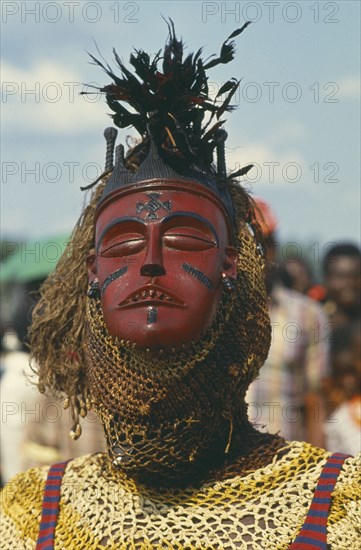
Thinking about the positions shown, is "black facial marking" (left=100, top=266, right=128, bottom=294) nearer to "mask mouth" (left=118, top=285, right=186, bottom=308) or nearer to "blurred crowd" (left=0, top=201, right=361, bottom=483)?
"mask mouth" (left=118, top=285, right=186, bottom=308)

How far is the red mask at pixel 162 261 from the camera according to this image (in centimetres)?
399

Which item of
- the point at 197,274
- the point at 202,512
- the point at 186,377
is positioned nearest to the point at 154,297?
the point at 197,274

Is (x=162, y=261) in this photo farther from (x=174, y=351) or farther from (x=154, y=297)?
(x=174, y=351)

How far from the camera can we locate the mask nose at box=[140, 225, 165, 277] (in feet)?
13.2

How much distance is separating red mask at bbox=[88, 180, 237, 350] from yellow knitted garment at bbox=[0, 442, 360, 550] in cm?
56

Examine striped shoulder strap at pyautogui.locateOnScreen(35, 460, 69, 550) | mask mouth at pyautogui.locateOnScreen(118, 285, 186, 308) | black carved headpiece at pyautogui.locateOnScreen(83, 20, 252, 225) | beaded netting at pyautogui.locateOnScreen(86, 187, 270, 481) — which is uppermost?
black carved headpiece at pyautogui.locateOnScreen(83, 20, 252, 225)

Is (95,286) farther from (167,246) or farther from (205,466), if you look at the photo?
(205,466)

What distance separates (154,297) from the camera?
3.99m

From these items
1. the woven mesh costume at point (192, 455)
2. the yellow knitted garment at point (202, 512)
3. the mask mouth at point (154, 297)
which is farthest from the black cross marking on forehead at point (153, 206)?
the yellow knitted garment at point (202, 512)

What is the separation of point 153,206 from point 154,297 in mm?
344

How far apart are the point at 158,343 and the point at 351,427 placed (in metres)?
3.64

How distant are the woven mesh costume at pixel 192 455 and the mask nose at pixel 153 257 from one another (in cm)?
26

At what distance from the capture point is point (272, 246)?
4.96 meters

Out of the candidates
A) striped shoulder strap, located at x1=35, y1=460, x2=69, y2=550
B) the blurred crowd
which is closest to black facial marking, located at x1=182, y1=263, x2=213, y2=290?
striped shoulder strap, located at x1=35, y1=460, x2=69, y2=550
